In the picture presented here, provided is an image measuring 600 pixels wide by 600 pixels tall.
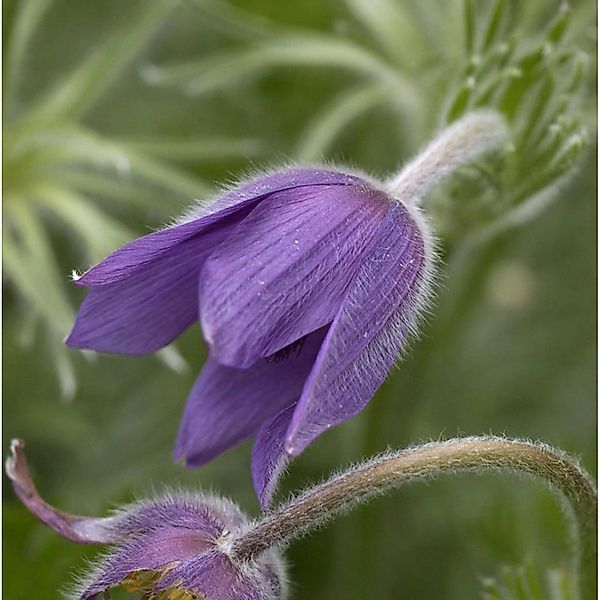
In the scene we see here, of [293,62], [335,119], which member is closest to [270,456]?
[335,119]

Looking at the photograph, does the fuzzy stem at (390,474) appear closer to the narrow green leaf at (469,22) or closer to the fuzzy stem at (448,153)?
the fuzzy stem at (448,153)

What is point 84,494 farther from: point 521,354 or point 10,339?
point 521,354

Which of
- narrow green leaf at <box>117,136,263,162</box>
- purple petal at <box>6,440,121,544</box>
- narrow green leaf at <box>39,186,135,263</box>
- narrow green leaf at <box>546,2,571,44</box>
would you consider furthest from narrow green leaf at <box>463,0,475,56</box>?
purple petal at <box>6,440,121,544</box>

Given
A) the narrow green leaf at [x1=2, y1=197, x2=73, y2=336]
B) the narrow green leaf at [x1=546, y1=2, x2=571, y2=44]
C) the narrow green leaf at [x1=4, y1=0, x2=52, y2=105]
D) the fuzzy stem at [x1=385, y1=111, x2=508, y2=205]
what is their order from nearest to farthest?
the fuzzy stem at [x1=385, y1=111, x2=508, y2=205]
the narrow green leaf at [x1=546, y1=2, x2=571, y2=44]
the narrow green leaf at [x1=2, y1=197, x2=73, y2=336]
the narrow green leaf at [x1=4, y1=0, x2=52, y2=105]

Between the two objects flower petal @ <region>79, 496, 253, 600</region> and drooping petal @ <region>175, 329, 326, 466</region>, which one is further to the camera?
drooping petal @ <region>175, 329, 326, 466</region>

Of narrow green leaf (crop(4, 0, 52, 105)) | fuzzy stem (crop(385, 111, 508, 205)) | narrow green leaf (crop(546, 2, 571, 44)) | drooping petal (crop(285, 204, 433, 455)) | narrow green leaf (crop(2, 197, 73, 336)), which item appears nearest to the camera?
drooping petal (crop(285, 204, 433, 455))

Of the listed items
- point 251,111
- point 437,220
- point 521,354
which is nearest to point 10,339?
point 251,111

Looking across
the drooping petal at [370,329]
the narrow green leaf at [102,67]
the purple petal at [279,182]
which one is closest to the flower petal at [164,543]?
the drooping petal at [370,329]

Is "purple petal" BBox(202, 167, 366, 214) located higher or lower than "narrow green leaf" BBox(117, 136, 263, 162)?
higher

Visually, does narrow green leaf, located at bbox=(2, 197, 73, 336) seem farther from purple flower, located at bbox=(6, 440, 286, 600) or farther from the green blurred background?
purple flower, located at bbox=(6, 440, 286, 600)
